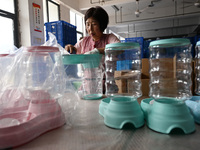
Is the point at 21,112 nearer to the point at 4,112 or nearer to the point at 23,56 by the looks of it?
the point at 4,112

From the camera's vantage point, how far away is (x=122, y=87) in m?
1.35

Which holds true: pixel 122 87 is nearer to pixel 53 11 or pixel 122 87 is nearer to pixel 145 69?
pixel 145 69

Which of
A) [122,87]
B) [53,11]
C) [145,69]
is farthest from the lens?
[53,11]

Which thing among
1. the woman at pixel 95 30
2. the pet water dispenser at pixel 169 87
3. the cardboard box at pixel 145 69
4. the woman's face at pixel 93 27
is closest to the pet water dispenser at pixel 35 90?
the pet water dispenser at pixel 169 87

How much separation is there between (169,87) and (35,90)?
83 centimetres

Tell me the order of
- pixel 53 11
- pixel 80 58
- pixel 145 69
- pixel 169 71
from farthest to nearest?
pixel 53 11, pixel 145 69, pixel 169 71, pixel 80 58

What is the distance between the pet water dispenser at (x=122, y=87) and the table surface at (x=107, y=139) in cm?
5

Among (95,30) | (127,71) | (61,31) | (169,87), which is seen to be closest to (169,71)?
(169,87)

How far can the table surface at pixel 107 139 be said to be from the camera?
479 millimetres

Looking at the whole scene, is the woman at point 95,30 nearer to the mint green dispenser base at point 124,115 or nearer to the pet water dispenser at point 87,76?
the pet water dispenser at point 87,76

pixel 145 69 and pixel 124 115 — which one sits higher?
pixel 145 69

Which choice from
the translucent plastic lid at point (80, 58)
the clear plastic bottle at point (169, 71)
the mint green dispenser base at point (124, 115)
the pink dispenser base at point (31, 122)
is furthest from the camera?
the clear plastic bottle at point (169, 71)

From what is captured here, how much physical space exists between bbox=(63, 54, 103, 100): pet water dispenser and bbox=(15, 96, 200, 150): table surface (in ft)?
1.58

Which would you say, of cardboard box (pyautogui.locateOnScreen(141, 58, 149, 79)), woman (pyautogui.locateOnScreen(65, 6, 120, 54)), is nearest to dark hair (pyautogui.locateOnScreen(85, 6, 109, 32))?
woman (pyautogui.locateOnScreen(65, 6, 120, 54))
